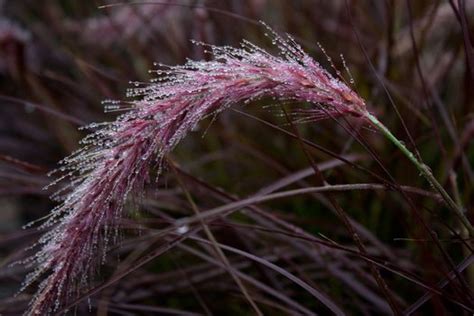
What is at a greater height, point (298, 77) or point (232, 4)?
point (232, 4)

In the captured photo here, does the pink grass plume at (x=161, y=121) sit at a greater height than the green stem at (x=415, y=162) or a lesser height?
greater

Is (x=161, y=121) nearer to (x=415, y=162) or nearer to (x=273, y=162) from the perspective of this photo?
(x=415, y=162)

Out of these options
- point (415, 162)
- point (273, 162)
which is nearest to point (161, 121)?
point (415, 162)

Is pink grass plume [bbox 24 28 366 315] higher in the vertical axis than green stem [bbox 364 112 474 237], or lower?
higher

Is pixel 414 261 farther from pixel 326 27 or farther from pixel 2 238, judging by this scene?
pixel 326 27

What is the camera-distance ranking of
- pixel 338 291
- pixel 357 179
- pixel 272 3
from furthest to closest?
1. pixel 272 3
2. pixel 357 179
3. pixel 338 291

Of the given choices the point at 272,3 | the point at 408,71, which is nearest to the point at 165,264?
the point at 408,71

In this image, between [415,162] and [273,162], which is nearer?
[415,162]

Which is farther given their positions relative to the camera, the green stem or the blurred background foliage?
the blurred background foliage
